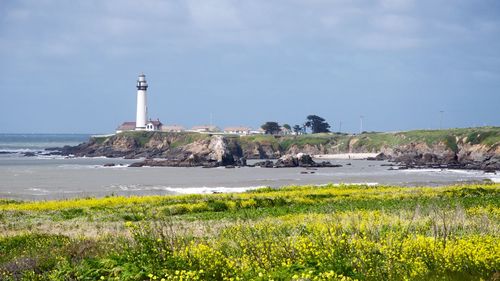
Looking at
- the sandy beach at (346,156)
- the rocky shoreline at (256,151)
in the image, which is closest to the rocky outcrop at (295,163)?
the rocky shoreline at (256,151)

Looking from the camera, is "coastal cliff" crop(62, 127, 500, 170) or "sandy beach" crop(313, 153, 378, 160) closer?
"coastal cliff" crop(62, 127, 500, 170)

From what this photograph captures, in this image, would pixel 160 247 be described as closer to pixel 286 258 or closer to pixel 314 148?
pixel 286 258

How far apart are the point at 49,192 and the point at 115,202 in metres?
23.9

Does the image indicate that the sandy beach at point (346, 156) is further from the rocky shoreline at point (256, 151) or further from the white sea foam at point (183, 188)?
the white sea foam at point (183, 188)

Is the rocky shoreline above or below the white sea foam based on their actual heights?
above

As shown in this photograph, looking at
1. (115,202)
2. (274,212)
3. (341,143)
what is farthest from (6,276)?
(341,143)

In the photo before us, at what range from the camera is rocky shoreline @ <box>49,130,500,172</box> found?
412 feet

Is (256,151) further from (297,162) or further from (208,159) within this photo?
(297,162)

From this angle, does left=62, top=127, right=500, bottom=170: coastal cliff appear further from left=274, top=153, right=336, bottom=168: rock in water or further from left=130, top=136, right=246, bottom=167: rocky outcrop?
left=274, top=153, right=336, bottom=168: rock in water

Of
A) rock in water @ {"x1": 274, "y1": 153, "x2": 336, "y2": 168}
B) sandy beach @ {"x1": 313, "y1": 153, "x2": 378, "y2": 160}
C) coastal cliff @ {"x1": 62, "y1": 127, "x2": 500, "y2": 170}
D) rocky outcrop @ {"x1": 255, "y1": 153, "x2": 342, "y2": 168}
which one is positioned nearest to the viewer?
rocky outcrop @ {"x1": 255, "y1": 153, "x2": 342, "y2": 168}

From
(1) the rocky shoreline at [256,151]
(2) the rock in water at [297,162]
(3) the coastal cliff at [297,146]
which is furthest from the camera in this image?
(3) the coastal cliff at [297,146]

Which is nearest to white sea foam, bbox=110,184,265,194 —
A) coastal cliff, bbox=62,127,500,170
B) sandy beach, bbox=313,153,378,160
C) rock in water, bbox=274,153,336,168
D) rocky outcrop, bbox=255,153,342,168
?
rocky outcrop, bbox=255,153,342,168

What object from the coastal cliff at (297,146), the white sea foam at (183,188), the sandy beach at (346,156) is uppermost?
the coastal cliff at (297,146)

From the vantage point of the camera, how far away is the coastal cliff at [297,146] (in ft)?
436
